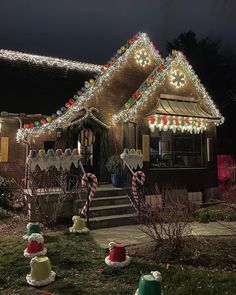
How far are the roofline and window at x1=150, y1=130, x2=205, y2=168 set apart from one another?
4680 millimetres

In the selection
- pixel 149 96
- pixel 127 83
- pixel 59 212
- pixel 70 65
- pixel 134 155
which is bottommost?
pixel 59 212

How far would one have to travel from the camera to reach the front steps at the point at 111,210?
890 centimetres

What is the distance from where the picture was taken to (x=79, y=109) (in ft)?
39.9

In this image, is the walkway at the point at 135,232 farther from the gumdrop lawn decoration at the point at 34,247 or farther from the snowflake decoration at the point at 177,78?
the snowflake decoration at the point at 177,78

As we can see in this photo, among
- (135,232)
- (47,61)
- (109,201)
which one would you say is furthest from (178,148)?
(47,61)

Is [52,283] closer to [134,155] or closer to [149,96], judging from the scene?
[134,155]

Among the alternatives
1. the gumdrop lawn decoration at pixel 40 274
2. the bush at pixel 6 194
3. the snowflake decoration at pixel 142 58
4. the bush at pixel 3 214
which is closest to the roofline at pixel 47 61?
the snowflake decoration at pixel 142 58

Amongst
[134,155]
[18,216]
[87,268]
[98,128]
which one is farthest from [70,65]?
[87,268]

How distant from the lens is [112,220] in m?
9.05

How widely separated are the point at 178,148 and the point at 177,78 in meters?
3.55

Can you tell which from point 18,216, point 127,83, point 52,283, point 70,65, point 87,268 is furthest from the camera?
point 70,65

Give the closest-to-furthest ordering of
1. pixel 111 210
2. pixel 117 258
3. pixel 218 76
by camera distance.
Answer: pixel 117 258 → pixel 111 210 → pixel 218 76

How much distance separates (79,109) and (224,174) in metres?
9.69

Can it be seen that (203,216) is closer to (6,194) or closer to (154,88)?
(154,88)
